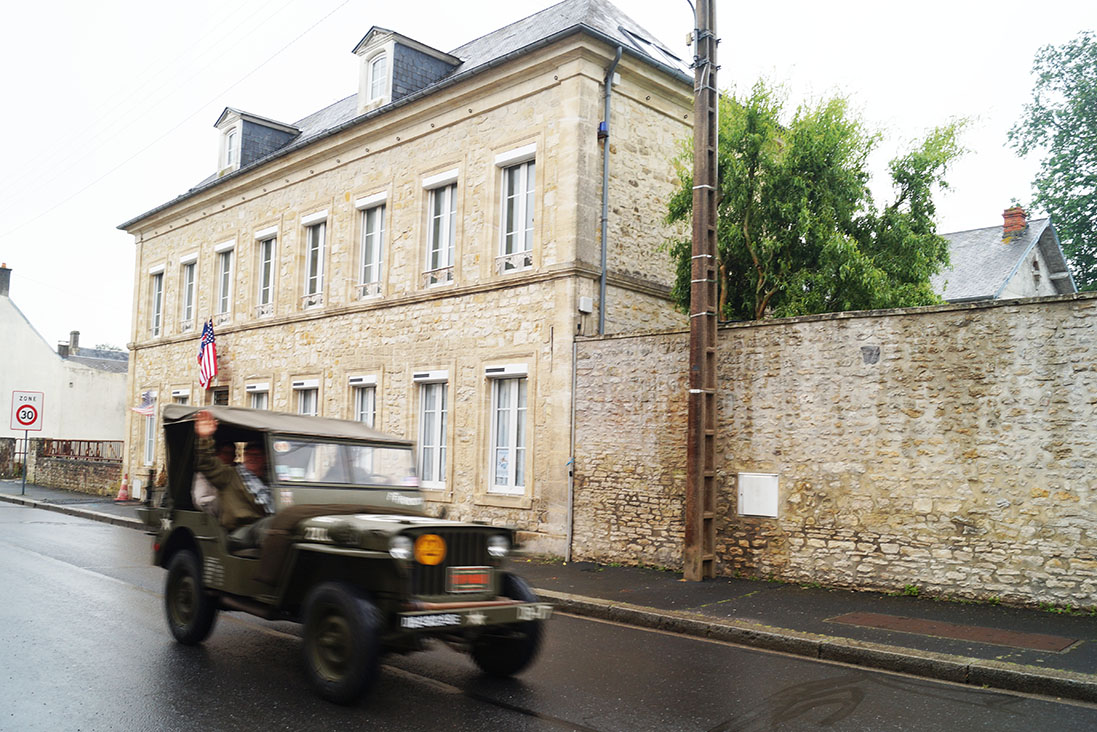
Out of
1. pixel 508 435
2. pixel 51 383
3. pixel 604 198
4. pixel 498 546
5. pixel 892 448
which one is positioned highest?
pixel 604 198

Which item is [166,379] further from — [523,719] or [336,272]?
[523,719]

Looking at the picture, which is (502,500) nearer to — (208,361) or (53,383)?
(208,361)

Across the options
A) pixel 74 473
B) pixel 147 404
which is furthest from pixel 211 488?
pixel 74 473

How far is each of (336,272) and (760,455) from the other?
11187 millimetres

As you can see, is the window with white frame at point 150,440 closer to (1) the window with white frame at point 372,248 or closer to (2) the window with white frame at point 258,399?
(2) the window with white frame at point 258,399

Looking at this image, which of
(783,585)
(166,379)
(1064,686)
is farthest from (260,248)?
(1064,686)

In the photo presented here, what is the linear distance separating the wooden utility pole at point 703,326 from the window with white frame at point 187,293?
18.3 m

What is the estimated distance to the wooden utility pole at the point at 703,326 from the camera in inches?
441

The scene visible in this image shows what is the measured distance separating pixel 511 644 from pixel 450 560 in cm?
95

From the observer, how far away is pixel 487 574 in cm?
620

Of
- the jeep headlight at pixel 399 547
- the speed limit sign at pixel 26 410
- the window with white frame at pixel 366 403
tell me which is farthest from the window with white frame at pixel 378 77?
the jeep headlight at pixel 399 547

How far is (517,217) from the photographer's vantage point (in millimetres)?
15633

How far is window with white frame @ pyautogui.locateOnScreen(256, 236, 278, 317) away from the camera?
21.8 meters

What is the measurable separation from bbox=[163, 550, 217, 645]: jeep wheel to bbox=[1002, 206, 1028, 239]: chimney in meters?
27.9
